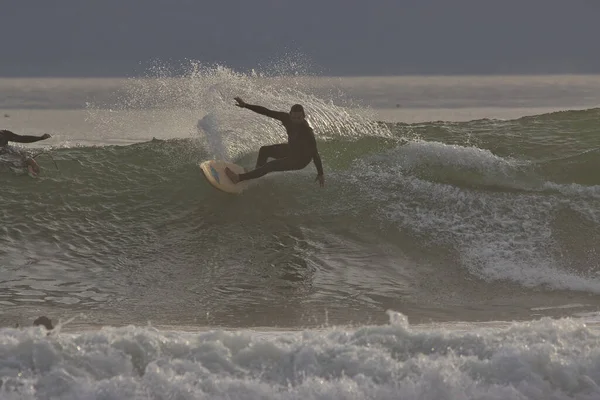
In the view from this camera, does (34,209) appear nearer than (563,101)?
Yes

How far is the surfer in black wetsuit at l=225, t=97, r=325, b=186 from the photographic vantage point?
37.9 ft

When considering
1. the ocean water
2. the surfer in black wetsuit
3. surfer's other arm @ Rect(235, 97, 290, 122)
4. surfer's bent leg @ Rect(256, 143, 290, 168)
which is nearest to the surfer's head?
the surfer in black wetsuit

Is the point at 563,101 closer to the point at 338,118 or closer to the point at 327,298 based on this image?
the point at 338,118

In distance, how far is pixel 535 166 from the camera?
44.6ft

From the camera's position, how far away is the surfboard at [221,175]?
12.2 metres

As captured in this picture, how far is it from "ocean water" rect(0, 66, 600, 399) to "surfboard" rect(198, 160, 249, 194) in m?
0.16

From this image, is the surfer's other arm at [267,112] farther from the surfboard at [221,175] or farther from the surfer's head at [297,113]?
the surfboard at [221,175]

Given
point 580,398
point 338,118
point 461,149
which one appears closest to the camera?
point 580,398

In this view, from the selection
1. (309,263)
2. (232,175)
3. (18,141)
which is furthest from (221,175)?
(18,141)

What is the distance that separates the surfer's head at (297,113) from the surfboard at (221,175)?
121 centimetres

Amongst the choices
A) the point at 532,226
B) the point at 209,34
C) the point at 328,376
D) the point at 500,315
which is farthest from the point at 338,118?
the point at 209,34

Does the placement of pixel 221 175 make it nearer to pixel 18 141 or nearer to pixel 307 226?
pixel 307 226

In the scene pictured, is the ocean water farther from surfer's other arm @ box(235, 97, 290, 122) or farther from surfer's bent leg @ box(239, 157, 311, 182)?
surfer's other arm @ box(235, 97, 290, 122)

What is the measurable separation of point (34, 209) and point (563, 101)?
775 inches
